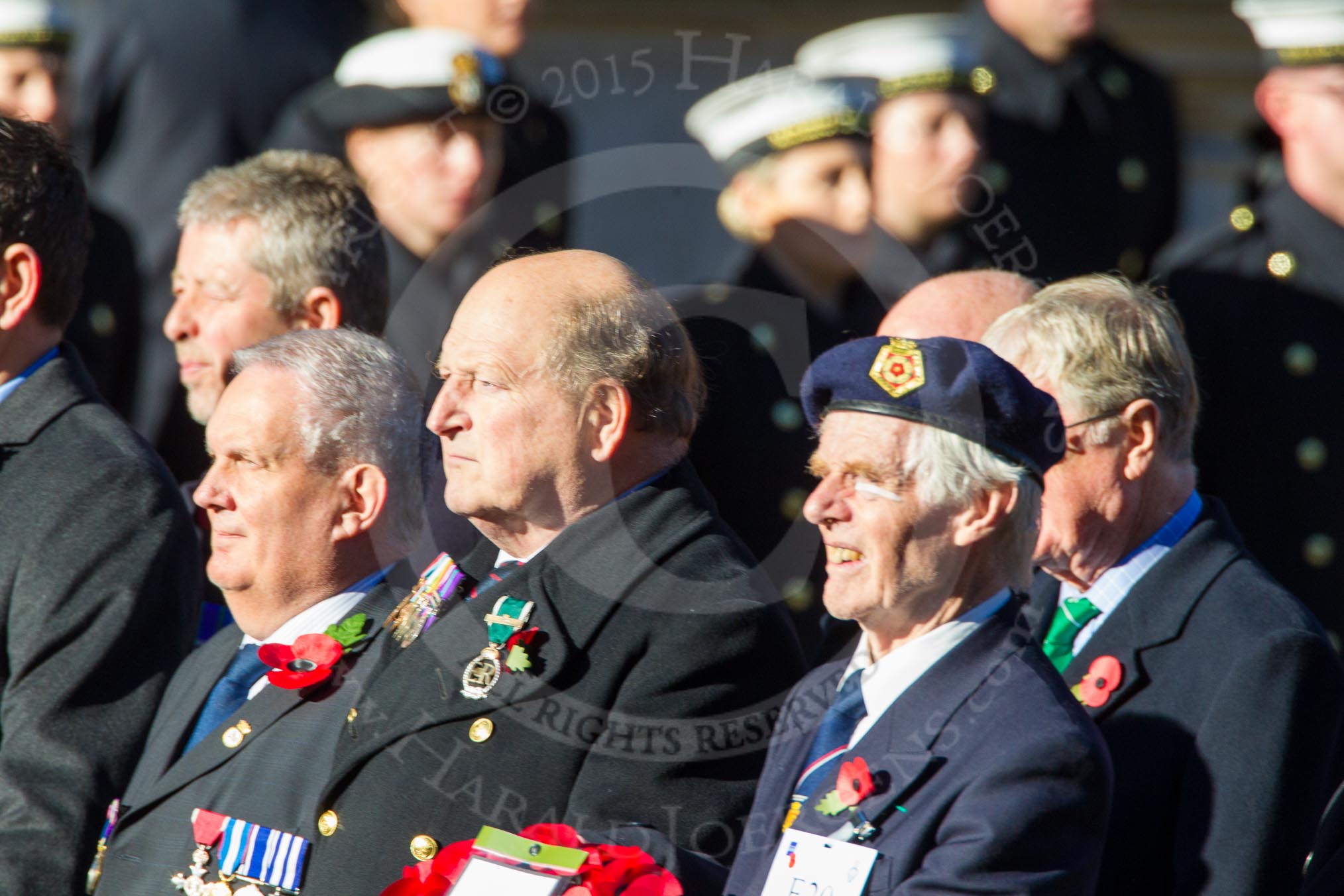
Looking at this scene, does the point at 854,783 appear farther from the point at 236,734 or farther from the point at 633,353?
the point at 236,734

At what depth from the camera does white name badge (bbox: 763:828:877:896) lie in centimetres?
263

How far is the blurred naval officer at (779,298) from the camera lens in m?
4.32

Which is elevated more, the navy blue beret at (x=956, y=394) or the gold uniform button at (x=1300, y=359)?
the navy blue beret at (x=956, y=394)

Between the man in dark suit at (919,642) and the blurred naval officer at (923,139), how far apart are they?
1710 mm

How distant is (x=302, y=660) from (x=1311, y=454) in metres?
2.43

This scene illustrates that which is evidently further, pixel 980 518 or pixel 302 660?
pixel 302 660

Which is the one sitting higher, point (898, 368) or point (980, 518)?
point (898, 368)

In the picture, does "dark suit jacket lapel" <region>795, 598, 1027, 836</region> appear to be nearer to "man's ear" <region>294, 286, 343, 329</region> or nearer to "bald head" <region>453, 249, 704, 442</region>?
"bald head" <region>453, 249, 704, 442</region>

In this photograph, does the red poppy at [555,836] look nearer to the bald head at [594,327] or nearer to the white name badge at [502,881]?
the white name badge at [502,881]

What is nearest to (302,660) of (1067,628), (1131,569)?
(1067,628)

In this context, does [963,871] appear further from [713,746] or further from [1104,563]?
[1104,563]

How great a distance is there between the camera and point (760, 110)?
15.9 feet

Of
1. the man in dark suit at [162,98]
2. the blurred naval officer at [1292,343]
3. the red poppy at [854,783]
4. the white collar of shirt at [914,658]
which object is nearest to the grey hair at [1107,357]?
the white collar of shirt at [914,658]

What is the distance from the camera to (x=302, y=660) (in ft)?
11.1
